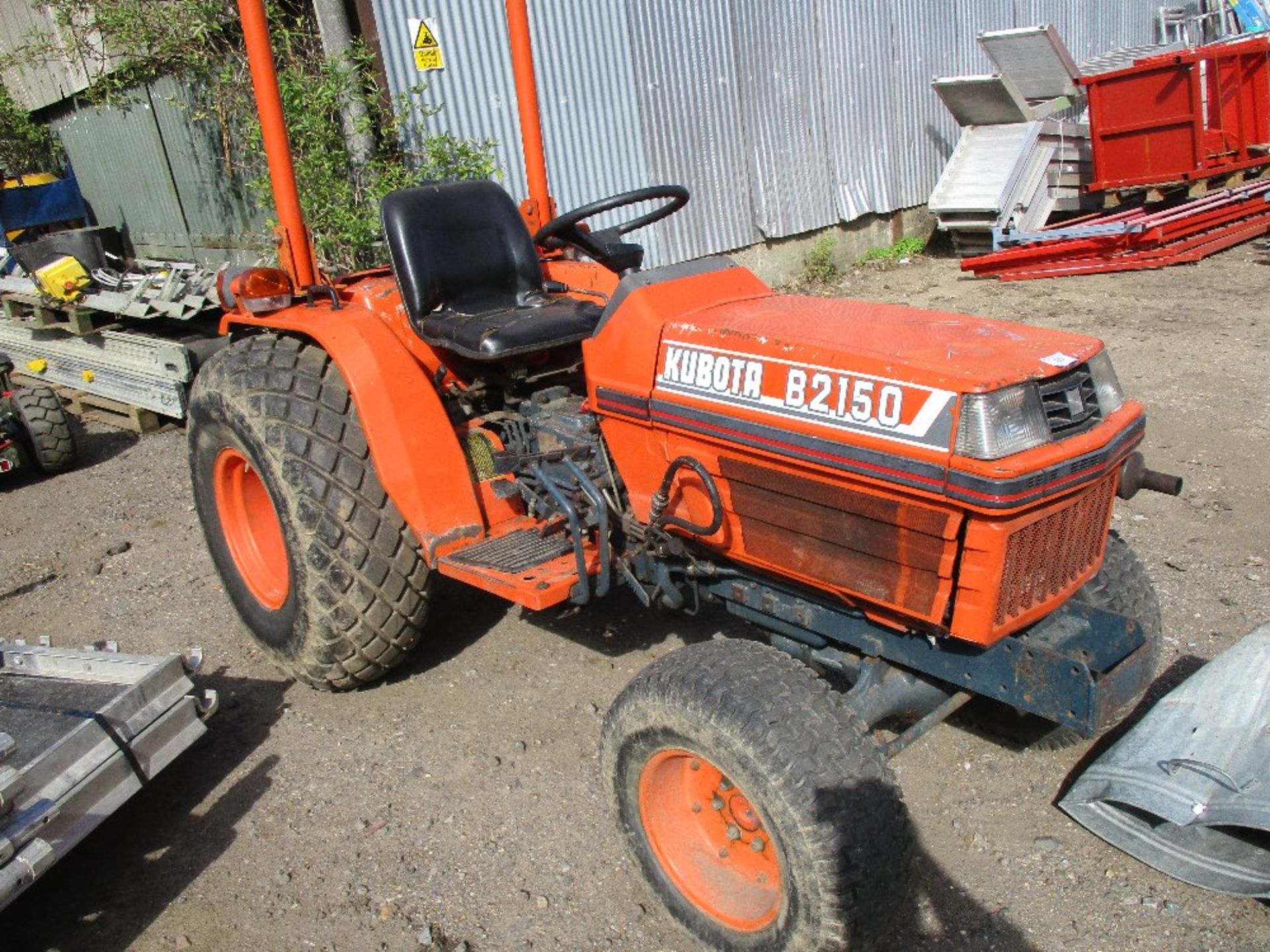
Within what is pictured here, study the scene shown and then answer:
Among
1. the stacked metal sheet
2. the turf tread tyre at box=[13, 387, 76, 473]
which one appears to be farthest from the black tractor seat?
the stacked metal sheet

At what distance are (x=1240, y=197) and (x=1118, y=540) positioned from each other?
27.7 feet

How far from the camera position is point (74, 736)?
2.55 m

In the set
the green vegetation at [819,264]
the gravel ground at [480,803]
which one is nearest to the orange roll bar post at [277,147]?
the gravel ground at [480,803]

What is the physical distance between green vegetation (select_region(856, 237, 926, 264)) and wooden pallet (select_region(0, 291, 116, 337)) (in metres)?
6.65

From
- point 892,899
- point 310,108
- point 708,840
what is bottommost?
point 708,840

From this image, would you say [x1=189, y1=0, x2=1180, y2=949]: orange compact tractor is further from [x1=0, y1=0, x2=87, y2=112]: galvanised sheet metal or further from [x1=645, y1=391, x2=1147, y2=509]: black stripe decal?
[x1=0, y1=0, x2=87, y2=112]: galvanised sheet metal

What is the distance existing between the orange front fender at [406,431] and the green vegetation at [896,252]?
7632 millimetres

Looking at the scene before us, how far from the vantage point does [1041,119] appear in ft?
32.4

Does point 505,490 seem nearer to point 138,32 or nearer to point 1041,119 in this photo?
point 138,32

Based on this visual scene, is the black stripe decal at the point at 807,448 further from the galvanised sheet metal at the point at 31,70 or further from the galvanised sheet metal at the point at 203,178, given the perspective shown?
the galvanised sheet metal at the point at 31,70

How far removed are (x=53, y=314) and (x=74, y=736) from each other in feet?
19.0

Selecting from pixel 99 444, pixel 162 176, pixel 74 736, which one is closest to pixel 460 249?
pixel 74 736

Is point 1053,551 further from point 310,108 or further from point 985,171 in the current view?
point 985,171

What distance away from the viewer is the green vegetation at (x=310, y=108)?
597 centimetres
